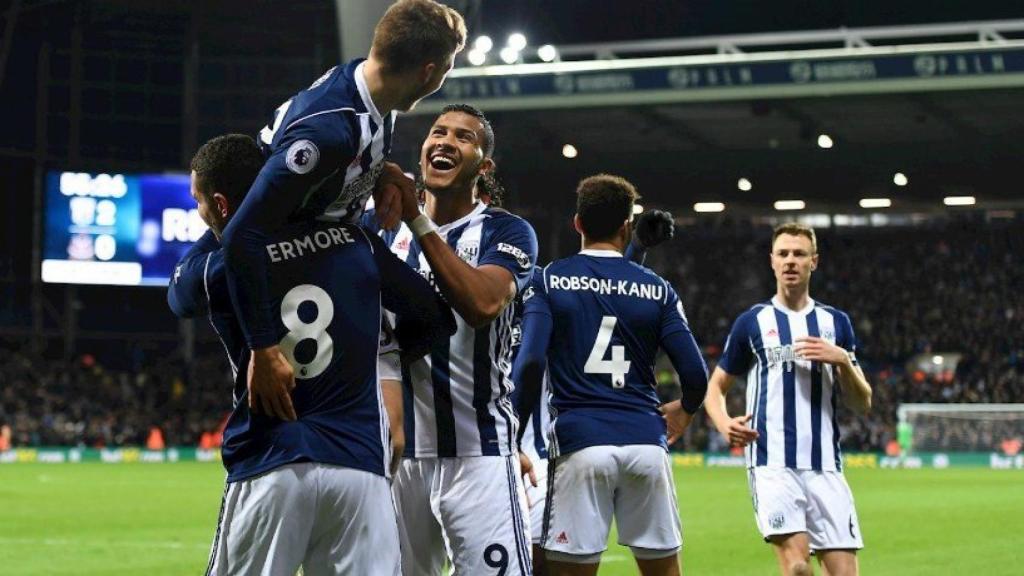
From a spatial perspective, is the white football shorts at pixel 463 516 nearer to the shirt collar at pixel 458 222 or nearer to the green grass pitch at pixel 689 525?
the shirt collar at pixel 458 222

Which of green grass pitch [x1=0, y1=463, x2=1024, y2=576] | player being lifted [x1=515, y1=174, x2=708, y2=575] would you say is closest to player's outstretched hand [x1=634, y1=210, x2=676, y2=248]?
player being lifted [x1=515, y1=174, x2=708, y2=575]

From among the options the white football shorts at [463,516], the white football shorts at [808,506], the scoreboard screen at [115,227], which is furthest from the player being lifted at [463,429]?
the scoreboard screen at [115,227]

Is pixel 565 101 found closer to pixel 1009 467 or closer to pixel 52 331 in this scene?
pixel 1009 467

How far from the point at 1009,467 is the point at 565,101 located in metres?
12.8

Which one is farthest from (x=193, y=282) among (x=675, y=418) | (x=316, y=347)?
(x=675, y=418)

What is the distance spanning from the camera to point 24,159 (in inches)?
1534

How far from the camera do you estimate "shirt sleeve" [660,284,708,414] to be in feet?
20.1

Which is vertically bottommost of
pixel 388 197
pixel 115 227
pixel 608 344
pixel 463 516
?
pixel 463 516

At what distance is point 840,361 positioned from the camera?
290 inches

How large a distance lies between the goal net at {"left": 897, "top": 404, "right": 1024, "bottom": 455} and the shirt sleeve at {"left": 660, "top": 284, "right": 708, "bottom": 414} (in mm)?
27889

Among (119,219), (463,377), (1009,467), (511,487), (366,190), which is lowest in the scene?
(1009,467)

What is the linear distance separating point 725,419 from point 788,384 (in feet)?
1.44

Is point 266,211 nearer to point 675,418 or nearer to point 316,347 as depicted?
point 316,347

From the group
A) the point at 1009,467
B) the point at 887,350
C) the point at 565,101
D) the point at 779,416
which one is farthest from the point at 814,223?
the point at 779,416
